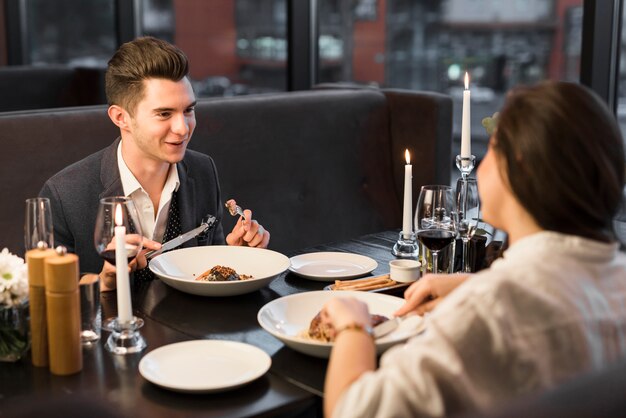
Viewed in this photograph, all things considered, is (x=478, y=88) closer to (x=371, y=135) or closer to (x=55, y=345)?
(x=371, y=135)

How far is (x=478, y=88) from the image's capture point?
4332 millimetres

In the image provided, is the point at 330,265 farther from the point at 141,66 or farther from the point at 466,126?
the point at 141,66

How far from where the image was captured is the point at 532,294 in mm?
1121

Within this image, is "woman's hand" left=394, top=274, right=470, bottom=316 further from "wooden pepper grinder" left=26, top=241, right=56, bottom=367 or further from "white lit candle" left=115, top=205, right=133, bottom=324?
"wooden pepper grinder" left=26, top=241, right=56, bottom=367

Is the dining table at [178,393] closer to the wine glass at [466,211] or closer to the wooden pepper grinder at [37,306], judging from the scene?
the wooden pepper grinder at [37,306]

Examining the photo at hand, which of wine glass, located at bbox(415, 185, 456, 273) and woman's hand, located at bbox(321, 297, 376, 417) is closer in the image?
woman's hand, located at bbox(321, 297, 376, 417)

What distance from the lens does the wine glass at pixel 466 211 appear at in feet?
6.72

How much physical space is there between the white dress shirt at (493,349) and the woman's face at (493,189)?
14 cm

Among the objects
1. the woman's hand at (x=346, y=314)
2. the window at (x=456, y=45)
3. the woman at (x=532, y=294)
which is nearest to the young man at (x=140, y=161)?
the woman's hand at (x=346, y=314)

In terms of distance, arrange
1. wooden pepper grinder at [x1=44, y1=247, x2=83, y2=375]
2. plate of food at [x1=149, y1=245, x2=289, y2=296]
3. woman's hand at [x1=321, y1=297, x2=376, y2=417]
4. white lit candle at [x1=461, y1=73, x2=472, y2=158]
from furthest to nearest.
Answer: white lit candle at [x1=461, y1=73, x2=472, y2=158], plate of food at [x1=149, y1=245, x2=289, y2=296], wooden pepper grinder at [x1=44, y1=247, x2=83, y2=375], woman's hand at [x1=321, y1=297, x2=376, y2=417]

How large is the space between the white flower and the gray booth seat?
4.54ft

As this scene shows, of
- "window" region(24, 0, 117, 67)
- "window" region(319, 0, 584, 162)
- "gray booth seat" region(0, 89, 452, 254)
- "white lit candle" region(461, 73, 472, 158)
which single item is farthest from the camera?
"window" region(24, 0, 117, 67)

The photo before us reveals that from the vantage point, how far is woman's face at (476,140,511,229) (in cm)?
126

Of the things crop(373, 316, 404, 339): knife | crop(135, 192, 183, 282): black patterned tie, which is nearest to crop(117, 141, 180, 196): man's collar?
crop(135, 192, 183, 282): black patterned tie
